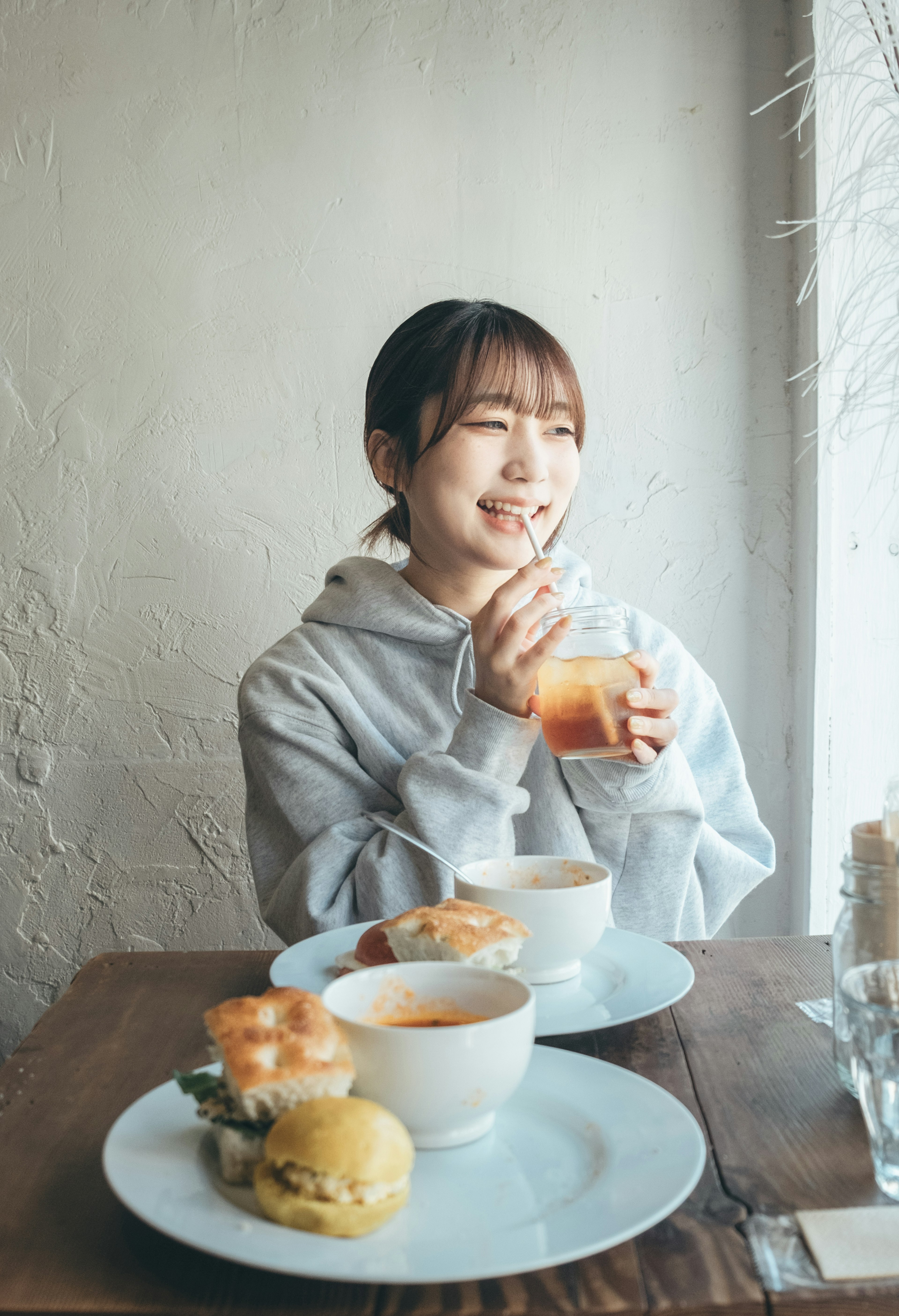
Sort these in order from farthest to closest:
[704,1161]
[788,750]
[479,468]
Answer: [788,750] → [479,468] → [704,1161]

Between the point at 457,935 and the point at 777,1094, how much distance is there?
0.21 metres

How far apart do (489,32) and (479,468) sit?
2.79ft

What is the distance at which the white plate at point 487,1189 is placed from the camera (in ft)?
1.33

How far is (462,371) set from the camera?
4.02 ft

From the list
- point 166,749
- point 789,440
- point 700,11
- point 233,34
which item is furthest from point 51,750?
point 700,11

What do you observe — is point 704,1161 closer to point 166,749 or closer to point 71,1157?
point 71,1157

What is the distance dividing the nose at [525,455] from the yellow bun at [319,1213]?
906 millimetres

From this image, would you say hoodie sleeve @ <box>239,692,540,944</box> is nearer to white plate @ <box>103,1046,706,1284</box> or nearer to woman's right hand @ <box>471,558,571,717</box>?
woman's right hand @ <box>471,558,571,717</box>

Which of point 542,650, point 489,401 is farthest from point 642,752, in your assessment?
point 489,401

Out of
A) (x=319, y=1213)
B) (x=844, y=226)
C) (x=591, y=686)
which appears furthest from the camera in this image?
(x=844, y=226)

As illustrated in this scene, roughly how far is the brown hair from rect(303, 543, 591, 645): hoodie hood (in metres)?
0.13

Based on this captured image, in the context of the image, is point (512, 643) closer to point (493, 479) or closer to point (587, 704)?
point (587, 704)

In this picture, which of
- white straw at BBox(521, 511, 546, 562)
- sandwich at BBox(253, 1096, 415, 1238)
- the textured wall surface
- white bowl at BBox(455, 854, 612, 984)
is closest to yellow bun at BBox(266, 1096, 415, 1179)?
sandwich at BBox(253, 1096, 415, 1238)

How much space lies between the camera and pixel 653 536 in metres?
1.67
